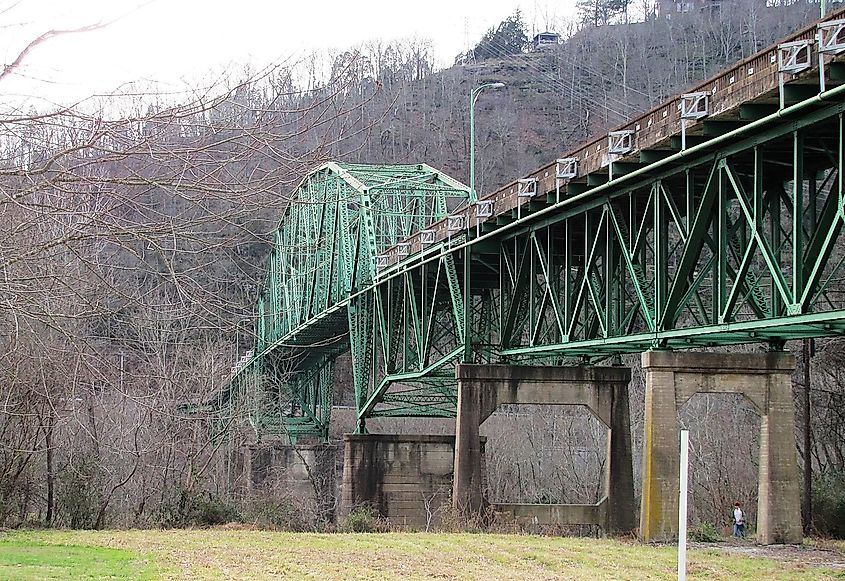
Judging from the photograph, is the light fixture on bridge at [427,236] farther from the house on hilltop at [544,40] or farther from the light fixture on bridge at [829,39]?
the house on hilltop at [544,40]

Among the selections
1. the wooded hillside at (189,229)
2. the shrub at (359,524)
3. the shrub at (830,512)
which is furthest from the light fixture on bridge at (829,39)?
the shrub at (359,524)

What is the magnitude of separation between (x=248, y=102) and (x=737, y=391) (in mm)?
18851

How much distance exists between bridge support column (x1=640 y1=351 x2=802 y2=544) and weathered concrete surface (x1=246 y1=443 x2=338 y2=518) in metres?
32.2

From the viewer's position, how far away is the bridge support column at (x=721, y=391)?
26.1 metres

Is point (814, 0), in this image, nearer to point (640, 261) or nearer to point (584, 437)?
point (584, 437)

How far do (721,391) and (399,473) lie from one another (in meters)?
26.4

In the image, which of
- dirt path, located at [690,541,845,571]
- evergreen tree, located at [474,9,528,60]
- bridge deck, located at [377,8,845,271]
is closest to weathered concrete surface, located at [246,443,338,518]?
bridge deck, located at [377,8,845,271]

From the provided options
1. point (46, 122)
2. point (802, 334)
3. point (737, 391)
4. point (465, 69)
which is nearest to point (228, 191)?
point (46, 122)

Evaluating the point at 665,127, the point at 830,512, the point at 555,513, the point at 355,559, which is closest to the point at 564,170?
the point at 665,127

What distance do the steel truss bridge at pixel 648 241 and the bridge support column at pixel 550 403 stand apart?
1055mm

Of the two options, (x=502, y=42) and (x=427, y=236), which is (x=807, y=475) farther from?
(x=502, y=42)

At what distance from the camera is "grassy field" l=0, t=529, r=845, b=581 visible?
1856cm

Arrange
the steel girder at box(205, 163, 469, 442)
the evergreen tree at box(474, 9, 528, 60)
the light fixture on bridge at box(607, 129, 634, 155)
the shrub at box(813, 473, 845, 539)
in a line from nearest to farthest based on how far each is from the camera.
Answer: the light fixture on bridge at box(607, 129, 634, 155)
the shrub at box(813, 473, 845, 539)
the steel girder at box(205, 163, 469, 442)
the evergreen tree at box(474, 9, 528, 60)

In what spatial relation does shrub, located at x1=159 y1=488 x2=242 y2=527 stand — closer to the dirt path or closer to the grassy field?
the grassy field
